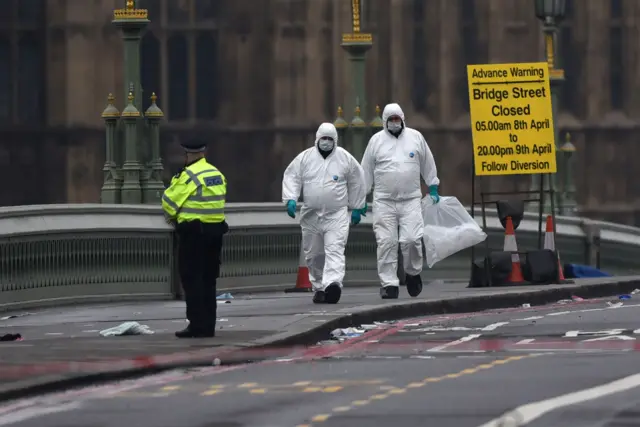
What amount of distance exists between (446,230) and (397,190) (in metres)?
1.51

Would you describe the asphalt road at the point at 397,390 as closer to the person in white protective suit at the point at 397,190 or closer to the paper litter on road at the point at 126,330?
the paper litter on road at the point at 126,330

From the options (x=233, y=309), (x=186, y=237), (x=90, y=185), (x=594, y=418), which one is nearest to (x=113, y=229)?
(x=233, y=309)

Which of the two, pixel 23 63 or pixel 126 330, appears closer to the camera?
pixel 126 330

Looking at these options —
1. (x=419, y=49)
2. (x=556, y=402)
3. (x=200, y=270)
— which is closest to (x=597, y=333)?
(x=200, y=270)

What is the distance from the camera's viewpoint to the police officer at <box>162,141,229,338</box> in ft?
53.0

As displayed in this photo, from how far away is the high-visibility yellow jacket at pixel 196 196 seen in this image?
53.1 feet

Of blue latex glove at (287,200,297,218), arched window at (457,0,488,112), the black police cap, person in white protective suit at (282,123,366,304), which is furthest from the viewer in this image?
arched window at (457,0,488,112)

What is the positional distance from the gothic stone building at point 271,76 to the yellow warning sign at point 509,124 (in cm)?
2158

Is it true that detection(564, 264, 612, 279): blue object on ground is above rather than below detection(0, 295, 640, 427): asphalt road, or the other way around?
above

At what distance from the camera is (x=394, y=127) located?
822 inches

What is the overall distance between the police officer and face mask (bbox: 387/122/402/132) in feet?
15.5

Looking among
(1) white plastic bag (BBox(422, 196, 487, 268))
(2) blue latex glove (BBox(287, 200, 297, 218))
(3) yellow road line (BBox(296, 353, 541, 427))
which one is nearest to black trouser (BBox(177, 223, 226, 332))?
(3) yellow road line (BBox(296, 353, 541, 427))

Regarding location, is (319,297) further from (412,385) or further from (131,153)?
(412,385)

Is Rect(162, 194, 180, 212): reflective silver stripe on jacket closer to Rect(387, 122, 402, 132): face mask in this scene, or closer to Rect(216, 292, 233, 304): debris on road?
Rect(387, 122, 402, 132): face mask
